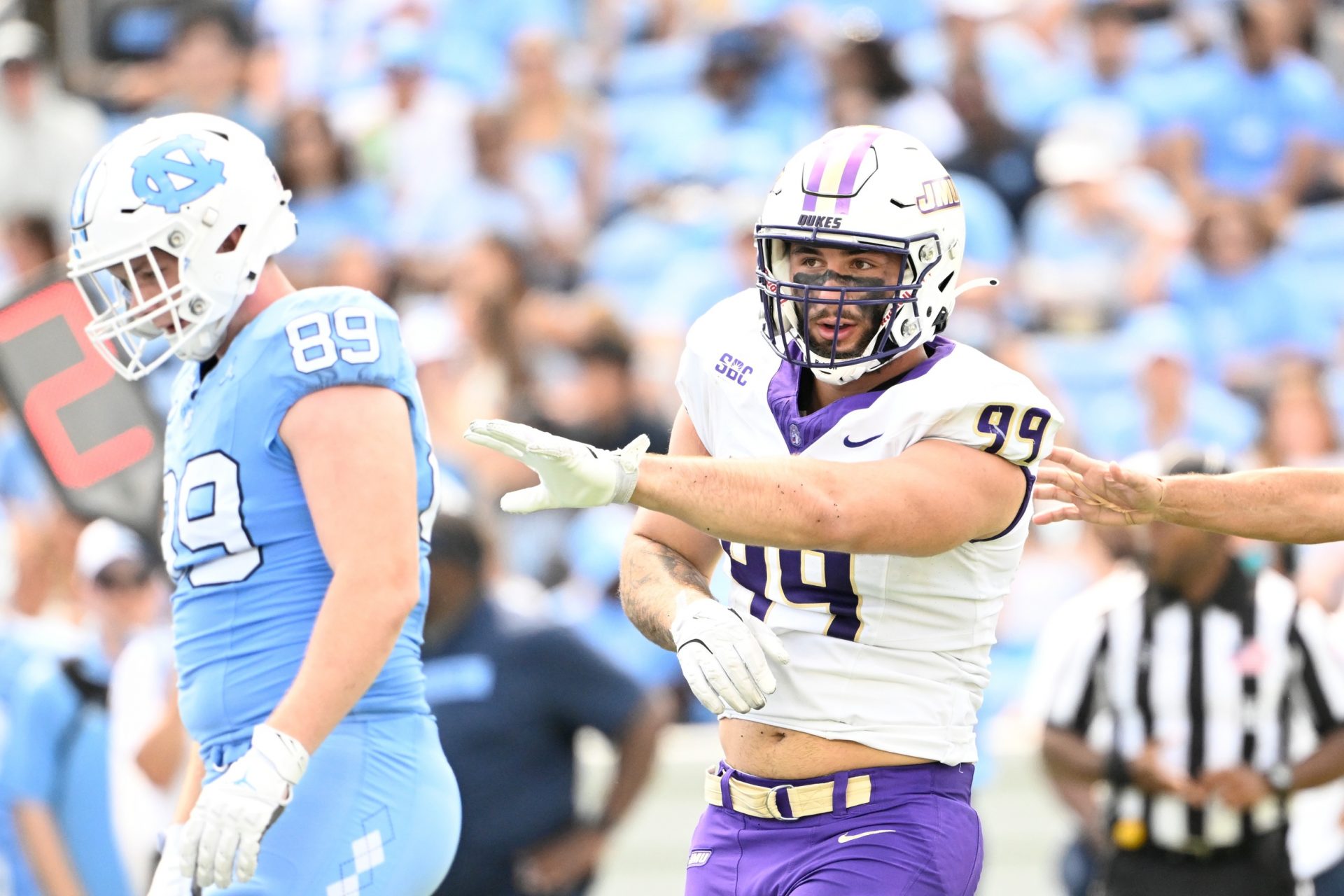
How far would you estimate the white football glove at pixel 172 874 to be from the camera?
11.0 ft

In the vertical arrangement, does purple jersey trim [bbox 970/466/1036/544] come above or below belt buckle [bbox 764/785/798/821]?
above

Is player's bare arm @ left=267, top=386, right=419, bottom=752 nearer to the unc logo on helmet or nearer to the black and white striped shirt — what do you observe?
the unc logo on helmet

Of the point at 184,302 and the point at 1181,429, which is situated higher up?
the point at 184,302

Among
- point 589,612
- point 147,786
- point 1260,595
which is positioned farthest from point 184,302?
point 589,612

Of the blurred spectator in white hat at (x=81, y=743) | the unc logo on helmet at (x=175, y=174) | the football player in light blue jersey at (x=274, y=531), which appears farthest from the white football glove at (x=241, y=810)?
the blurred spectator in white hat at (x=81, y=743)

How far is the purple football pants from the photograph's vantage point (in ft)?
11.3

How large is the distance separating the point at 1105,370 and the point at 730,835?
19.2 feet

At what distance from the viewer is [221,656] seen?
3.46m

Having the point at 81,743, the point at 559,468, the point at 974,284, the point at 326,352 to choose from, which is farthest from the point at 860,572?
the point at 81,743

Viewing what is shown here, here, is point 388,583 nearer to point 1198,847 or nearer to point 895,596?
point 895,596

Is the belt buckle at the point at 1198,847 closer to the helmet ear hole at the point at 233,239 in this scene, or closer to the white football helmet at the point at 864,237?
the white football helmet at the point at 864,237

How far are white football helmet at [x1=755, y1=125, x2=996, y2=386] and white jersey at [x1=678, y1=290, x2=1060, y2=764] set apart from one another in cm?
9

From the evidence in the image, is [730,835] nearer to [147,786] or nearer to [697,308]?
[147,786]

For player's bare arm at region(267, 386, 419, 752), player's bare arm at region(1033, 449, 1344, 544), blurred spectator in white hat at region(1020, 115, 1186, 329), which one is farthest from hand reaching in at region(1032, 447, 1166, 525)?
blurred spectator in white hat at region(1020, 115, 1186, 329)
